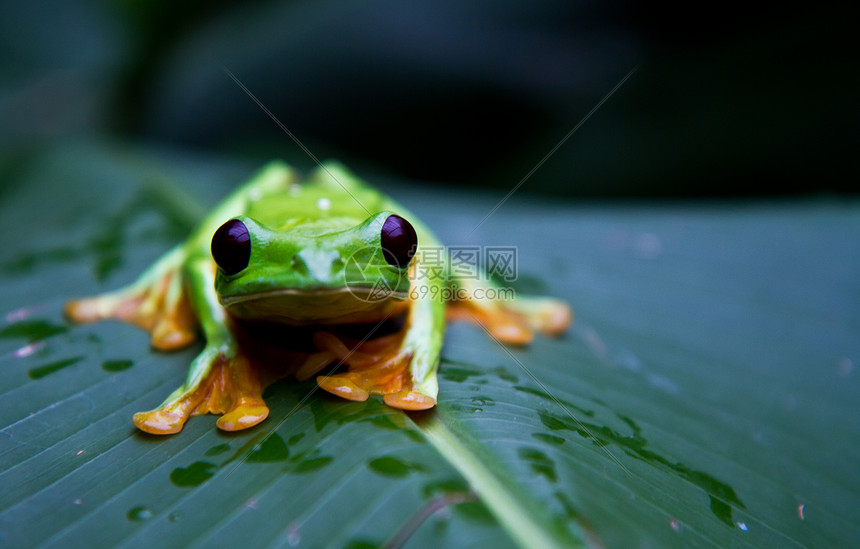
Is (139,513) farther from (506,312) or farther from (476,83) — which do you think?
(476,83)

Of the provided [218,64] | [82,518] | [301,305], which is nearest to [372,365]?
[301,305]

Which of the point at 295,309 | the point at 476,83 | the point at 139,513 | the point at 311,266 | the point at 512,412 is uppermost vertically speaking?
the point at 476,83

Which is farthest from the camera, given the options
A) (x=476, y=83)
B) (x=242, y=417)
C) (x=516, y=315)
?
(x=476, y=83)

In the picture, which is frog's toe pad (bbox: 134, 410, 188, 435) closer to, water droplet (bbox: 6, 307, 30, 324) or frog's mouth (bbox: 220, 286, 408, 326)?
frog's mouth (bbox: 220, 286, 408, 326)

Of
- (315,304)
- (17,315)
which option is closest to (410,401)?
(315,304)

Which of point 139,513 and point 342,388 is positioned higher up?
point 342,388
